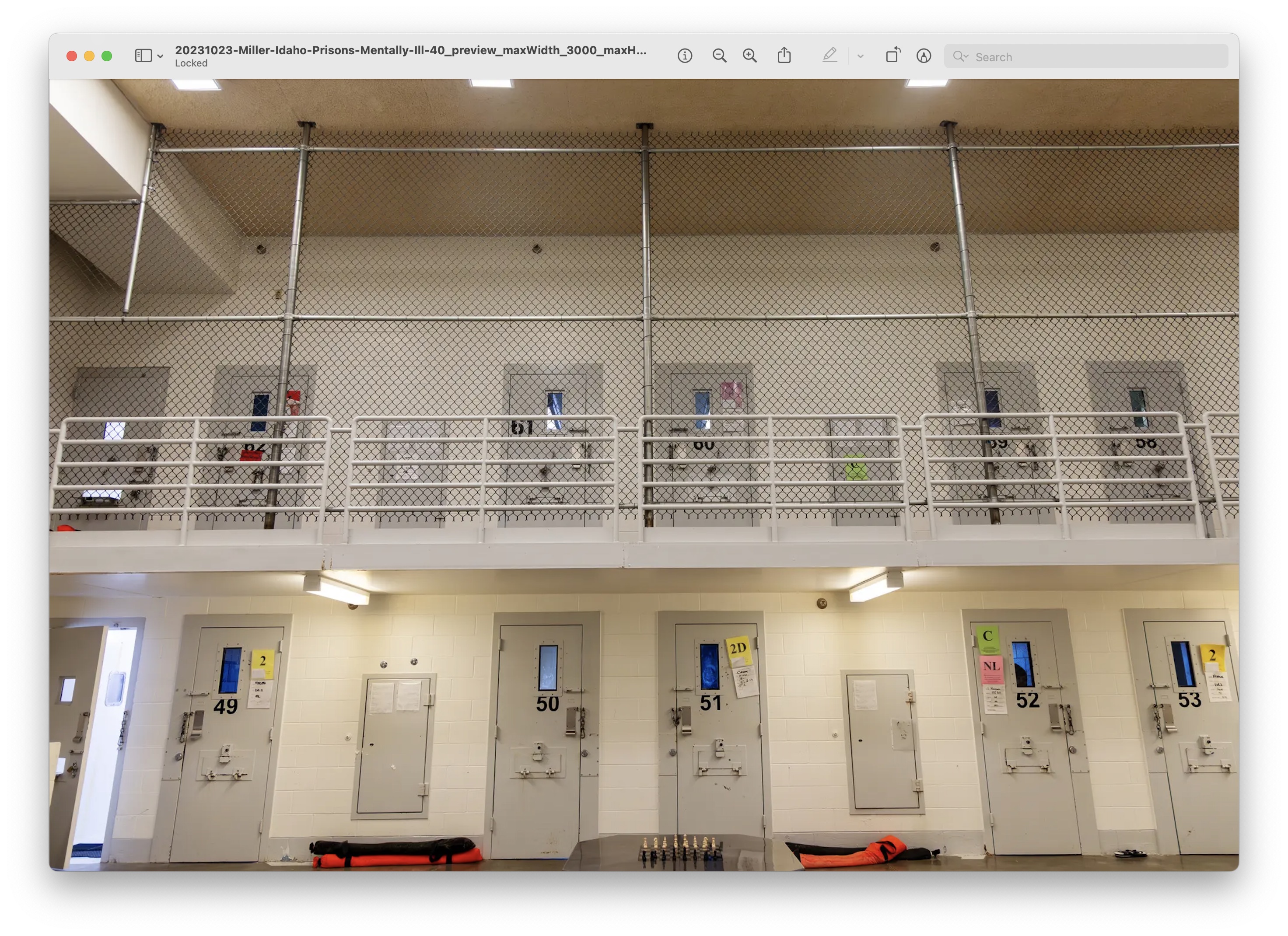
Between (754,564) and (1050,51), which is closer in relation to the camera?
(1050,51)

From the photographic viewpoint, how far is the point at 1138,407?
5.77 m

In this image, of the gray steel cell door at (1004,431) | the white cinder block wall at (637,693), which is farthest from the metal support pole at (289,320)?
the gray steel cell door at (1004,431)

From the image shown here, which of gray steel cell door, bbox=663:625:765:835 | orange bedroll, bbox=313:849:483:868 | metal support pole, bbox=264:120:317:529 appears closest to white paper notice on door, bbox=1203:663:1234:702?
gray steel cell door, bbox=663:625:765:835

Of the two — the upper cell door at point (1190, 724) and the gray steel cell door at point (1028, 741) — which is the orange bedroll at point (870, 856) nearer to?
the gray steel cell door at point (1028, 741)

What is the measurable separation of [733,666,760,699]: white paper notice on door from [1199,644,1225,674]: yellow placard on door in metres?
3.27

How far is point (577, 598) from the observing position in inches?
212

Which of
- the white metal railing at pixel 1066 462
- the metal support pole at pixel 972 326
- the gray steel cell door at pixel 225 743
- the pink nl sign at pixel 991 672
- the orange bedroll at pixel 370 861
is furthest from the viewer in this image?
the pink nl sign at pixel 991 672

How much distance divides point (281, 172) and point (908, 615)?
18.8 ft

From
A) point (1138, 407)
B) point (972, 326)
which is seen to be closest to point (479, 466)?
point (972, 326)

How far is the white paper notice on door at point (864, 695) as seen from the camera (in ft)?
17.5

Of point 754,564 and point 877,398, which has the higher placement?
point 877,398

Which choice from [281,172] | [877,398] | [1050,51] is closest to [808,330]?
[877,398]
